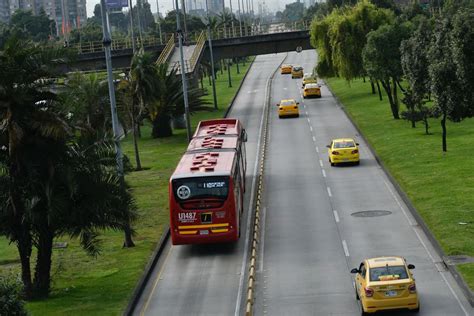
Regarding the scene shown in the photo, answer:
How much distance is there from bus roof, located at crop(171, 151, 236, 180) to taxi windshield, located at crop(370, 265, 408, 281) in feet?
36.5

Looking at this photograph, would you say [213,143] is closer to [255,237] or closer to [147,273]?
[255,237]

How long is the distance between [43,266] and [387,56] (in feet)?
159

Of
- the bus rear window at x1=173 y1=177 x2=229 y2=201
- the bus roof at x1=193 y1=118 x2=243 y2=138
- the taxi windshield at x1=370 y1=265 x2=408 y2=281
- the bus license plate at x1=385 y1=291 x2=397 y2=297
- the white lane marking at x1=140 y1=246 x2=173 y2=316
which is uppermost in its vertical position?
the bus roof at x1=193 y1=118 x2=243 y2=138

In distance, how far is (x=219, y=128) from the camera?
173 ft

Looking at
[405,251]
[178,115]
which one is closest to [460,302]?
[405,251]

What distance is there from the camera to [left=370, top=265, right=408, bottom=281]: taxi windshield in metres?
28.7

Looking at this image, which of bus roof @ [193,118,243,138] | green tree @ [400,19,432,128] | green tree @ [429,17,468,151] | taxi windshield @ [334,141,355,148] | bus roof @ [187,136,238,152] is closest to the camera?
bus roof @ [187,136,238,152]

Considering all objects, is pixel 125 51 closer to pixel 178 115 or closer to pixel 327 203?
pixel 178 115

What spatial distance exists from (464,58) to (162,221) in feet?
49.8

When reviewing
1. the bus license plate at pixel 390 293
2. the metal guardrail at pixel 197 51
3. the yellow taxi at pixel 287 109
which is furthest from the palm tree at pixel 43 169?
the metal guardrail at pixel 197 51

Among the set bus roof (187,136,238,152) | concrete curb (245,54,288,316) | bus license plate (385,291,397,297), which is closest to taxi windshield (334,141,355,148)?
concrete curb (245,54,288,316)

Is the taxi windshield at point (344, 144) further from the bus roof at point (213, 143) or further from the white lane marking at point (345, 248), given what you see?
the white lane marking at point (345, 248)

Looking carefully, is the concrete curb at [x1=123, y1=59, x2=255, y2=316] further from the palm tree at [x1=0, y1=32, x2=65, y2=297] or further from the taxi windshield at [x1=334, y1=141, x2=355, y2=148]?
the taxi windshield at [x1=334, y1=141, x2=355, y2=148]

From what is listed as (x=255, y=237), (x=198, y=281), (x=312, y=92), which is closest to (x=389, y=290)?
(x=198, y=281)
